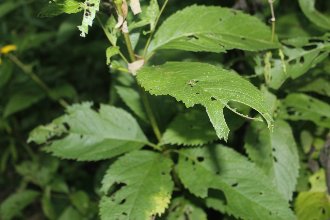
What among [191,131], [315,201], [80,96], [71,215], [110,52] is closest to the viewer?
[110,52]

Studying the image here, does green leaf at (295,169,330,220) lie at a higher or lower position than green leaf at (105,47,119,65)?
lower

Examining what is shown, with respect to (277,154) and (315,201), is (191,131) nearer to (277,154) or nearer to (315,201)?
(277,154)

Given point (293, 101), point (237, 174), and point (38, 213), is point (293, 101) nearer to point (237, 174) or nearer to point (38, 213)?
point (237, 174)

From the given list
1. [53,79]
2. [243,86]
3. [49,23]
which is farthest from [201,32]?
[49,23]

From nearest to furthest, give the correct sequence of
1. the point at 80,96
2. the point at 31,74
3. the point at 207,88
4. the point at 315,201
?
the point at 207,88 → the point at 315,201 → the point at 31,74 → the point at 80,96

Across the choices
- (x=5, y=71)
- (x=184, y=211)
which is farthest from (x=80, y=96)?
(x=184, y=211)

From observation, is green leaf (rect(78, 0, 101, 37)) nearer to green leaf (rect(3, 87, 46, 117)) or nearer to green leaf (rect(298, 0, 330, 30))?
green leaf (rect(298, 0, 330, 30))

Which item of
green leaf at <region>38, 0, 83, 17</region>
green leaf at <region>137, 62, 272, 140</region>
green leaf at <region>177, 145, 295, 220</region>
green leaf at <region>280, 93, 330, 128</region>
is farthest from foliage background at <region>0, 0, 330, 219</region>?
green leaf at <region>137, 62, 272, 140</region>
